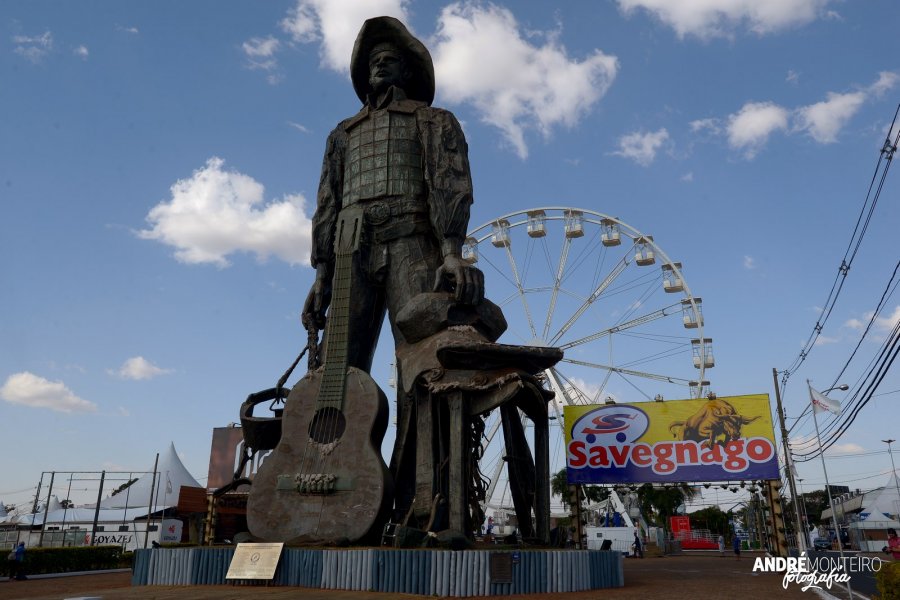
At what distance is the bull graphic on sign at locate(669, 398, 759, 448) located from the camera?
49.8ft

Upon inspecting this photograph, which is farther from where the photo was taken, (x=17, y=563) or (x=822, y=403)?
(x=822, y=403)

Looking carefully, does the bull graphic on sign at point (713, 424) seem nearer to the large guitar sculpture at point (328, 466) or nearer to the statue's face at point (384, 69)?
the large guitar sculpture at point (328, 466)

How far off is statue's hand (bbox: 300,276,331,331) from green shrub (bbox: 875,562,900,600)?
7949 millimetres

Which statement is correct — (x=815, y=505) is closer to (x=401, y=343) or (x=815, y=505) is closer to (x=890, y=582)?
(x=401, y=343)

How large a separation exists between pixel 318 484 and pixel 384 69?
21.0ft

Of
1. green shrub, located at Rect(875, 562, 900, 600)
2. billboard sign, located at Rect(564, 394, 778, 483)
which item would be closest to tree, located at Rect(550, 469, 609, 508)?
billboard sign, located at Rect(564, 394, 778, 483)

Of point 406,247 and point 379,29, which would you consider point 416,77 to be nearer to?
point 379,29

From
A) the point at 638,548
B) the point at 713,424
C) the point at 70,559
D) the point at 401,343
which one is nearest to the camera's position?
the point at 401,343

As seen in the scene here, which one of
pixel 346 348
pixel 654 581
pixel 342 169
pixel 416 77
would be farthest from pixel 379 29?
pixel 654 581

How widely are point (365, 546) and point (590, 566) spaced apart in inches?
106

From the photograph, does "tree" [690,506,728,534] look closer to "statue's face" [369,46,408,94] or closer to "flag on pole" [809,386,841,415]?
"flag on pole" [809,386,841,415]

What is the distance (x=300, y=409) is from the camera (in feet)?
30.9

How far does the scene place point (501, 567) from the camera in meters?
7.17

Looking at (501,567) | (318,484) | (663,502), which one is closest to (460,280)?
(318,484)
